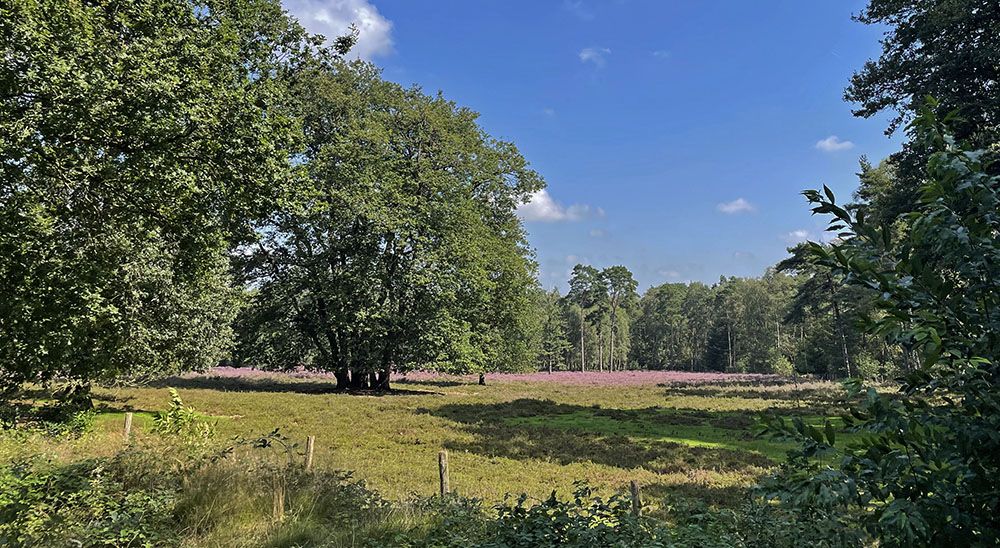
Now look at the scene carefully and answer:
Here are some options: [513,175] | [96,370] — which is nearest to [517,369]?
[513,175]

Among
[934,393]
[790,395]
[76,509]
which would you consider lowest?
[790,395]

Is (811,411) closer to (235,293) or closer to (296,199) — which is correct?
(296,199)

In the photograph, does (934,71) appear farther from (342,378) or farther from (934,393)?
(342,378)

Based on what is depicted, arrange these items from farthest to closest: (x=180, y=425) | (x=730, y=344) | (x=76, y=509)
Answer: (x=730, y=344)
(x=180, y=425)
(x=76, y=509)

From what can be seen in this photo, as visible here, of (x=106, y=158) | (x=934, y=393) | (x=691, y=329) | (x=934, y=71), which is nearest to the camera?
(x=934, y=393)

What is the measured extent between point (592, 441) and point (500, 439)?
314 cm

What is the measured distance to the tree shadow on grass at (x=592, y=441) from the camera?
14562 millimetres

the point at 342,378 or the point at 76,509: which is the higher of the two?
the point at 76,509

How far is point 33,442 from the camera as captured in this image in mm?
9797

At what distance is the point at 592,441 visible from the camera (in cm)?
1772

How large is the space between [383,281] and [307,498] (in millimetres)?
23998

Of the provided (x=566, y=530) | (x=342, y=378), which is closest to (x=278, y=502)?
(x=566, y=530)

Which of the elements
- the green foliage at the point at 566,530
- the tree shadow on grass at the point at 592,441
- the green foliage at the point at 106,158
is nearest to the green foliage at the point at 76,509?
the green foliage at the point at 106,158

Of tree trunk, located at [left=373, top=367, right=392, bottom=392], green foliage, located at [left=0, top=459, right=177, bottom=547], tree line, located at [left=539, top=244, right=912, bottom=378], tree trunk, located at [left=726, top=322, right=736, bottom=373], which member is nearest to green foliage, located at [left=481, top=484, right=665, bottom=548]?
green foliage, located at [left=0, top=459, right=177, bottom=547]
